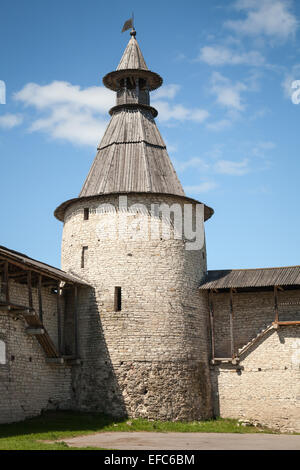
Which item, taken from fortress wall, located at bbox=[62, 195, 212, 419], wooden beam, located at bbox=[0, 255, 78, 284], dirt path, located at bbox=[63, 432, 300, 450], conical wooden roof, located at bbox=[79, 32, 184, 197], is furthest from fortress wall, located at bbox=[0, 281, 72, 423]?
conical wooden roof, located at bbox=[79, 32, 184, 197]

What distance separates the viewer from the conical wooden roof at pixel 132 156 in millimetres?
24922

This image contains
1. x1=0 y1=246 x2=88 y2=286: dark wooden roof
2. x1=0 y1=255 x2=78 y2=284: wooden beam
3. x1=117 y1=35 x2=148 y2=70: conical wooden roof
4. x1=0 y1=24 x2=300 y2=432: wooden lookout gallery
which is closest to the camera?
x1=0 y1=246 x2=88 y2=286: dark wooden roof

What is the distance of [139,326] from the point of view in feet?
75.3

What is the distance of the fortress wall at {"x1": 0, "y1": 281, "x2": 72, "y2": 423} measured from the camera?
20.0 meters

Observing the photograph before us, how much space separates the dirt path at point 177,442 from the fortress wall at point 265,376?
445cm

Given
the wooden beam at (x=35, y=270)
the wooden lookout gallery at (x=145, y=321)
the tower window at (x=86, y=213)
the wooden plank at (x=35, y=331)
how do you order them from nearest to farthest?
the wooden beam at (x=35, y=270) < the wooden plank at (x=35, y=331) < the wooden lookout gallery at (x=145, y=321) < the tower window at (x=86, y=213)

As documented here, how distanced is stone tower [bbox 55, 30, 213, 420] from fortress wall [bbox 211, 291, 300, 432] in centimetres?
83

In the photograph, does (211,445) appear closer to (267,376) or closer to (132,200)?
(267,376)

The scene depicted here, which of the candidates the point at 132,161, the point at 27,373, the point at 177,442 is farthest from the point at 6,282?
the point at 132,161

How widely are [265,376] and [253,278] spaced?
3917 millimetres

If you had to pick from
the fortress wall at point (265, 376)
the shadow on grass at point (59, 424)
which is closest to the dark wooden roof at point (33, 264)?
the shadow on grass at point (59, 424)

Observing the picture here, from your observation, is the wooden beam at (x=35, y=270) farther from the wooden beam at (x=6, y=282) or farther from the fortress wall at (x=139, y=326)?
the fortress wall at (x=139, y=326)

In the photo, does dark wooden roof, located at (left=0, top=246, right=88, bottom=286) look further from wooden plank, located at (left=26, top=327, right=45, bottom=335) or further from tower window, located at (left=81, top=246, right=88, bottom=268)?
wooden plank, located at (left=26, top=327, right=45, bottom=335)
